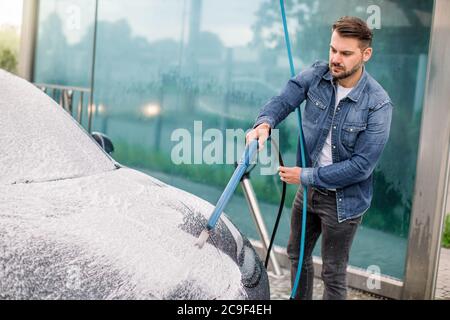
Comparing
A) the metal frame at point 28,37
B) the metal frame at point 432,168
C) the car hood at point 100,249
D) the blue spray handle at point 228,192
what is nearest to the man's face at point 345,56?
the blue spray handle at point 228,192

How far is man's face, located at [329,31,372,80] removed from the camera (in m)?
2.69

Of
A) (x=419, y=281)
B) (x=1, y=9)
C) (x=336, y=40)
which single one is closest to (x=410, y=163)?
(x=419, y=281)

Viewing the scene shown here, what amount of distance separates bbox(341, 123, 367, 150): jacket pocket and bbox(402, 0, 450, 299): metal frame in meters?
1.48

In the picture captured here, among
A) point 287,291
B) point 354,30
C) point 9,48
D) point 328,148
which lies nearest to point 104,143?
point 328,148

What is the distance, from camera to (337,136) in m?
2.78

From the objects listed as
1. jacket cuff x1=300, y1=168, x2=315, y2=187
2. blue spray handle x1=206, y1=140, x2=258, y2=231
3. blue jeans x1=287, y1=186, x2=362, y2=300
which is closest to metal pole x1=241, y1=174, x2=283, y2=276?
blue jeans x1=287, y1=186, x2=362, y2=300

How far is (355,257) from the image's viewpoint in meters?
4.58

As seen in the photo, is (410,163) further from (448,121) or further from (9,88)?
(9,88)

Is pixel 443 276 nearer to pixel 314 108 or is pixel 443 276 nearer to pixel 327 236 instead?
pixel 327 236

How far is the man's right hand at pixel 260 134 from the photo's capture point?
2.58 m
